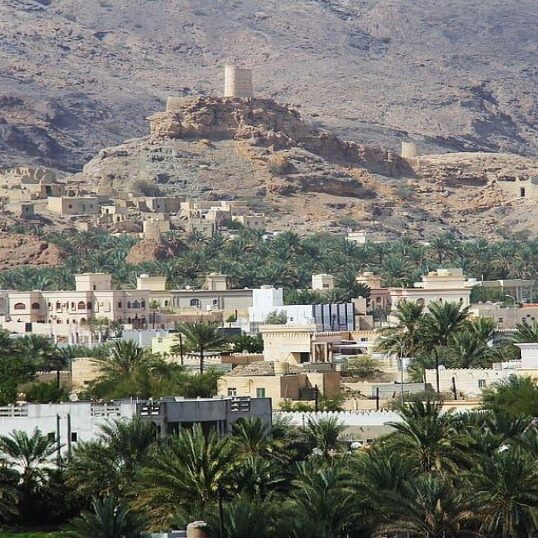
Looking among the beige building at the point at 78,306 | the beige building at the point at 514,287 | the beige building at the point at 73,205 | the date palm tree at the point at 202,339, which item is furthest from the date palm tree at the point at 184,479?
the beige building at the point at 73,205

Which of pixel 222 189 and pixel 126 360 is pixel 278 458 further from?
pixel 222 189

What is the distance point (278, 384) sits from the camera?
6594 cm

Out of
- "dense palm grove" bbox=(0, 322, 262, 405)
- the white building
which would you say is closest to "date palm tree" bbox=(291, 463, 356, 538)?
"dense palm grove" bbox=(0, 322, 262, 405)

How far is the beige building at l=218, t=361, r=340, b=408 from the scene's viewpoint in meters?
65.6

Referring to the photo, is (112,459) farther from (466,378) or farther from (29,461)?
(466,378)

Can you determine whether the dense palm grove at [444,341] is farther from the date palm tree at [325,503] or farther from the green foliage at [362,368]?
the date palm tree at [325,503]

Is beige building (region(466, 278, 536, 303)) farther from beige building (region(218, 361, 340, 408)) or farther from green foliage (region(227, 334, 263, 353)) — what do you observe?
beige building (region(218, 361, 340, 408))

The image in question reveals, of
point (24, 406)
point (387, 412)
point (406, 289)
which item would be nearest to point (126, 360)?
point (387, 412)

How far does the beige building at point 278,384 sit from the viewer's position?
6556cm

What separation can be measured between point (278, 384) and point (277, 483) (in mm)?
20612

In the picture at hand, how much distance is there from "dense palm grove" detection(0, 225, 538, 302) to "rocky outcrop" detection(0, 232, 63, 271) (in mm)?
965

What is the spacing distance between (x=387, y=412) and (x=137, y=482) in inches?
558

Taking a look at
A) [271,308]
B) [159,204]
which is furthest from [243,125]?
[271,308]

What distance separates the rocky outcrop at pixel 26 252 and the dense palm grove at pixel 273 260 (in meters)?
0.96
